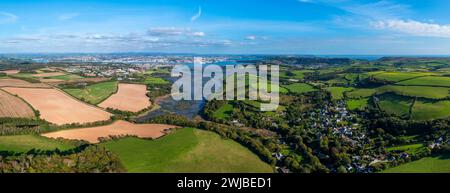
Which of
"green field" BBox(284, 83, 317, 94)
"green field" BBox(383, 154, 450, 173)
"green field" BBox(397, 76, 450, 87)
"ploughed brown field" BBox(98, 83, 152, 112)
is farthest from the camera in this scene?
"green field" BBox(284, 83, 317, 94)

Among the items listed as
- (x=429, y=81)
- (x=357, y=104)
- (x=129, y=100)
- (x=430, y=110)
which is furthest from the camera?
(x=429, y=81)

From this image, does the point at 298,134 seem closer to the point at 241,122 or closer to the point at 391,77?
the point at 241,122

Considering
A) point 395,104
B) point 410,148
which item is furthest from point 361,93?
point 410,148

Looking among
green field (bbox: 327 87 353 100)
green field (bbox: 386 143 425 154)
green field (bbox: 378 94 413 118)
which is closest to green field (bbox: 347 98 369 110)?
green field (bbox: 378 94 413 118)

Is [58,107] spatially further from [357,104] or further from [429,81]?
[429,81]

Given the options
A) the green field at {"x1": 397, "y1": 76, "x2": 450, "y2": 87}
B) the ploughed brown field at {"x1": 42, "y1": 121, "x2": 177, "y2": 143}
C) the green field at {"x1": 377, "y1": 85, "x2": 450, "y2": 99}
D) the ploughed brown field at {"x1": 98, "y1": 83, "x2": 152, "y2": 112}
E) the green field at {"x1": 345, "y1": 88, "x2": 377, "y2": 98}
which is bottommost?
the ploughed brown field at {"x1": 42, "y1": 121, "x2": 177, "y2": 143}

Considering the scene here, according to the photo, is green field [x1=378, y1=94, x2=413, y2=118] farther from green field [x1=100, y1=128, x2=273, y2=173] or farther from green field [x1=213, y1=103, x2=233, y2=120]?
green field [x1=100, y1=128, x2=273, y2=173]
